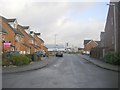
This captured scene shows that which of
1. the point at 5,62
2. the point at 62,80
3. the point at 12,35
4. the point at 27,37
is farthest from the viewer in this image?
the point at 27,37

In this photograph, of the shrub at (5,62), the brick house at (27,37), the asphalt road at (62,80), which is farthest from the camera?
the brick house at (27,37)

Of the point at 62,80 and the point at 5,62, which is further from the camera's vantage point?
the point at 5,62

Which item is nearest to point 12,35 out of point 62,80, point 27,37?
point 27,37

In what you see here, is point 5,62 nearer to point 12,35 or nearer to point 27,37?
point 12,35

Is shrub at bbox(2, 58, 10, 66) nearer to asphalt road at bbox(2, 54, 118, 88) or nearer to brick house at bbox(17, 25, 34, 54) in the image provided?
asphalt road at bbox(2, 54, 118, 88)

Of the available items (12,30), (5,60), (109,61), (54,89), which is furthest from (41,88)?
(12,30)

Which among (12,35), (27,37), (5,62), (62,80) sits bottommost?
(62,80)

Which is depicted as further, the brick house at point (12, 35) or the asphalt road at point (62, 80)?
the brick house at point (12, 35)

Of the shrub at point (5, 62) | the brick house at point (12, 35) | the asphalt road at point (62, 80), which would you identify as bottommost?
the asphalt road at point (62, 80)

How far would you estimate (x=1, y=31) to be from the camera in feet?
136

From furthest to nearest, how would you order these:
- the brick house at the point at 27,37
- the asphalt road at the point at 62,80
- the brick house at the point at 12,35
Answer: the brick house at the point at 27,37, the brick house at the point at 12,35, the asphalt road at the point at 62,80

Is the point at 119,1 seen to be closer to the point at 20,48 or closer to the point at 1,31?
the point at 1,31

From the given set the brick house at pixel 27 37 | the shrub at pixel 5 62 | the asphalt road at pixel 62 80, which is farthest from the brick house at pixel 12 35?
the asphalt road at pixel 62 80

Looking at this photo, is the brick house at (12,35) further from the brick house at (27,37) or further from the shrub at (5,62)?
the shrub at (5,62)
